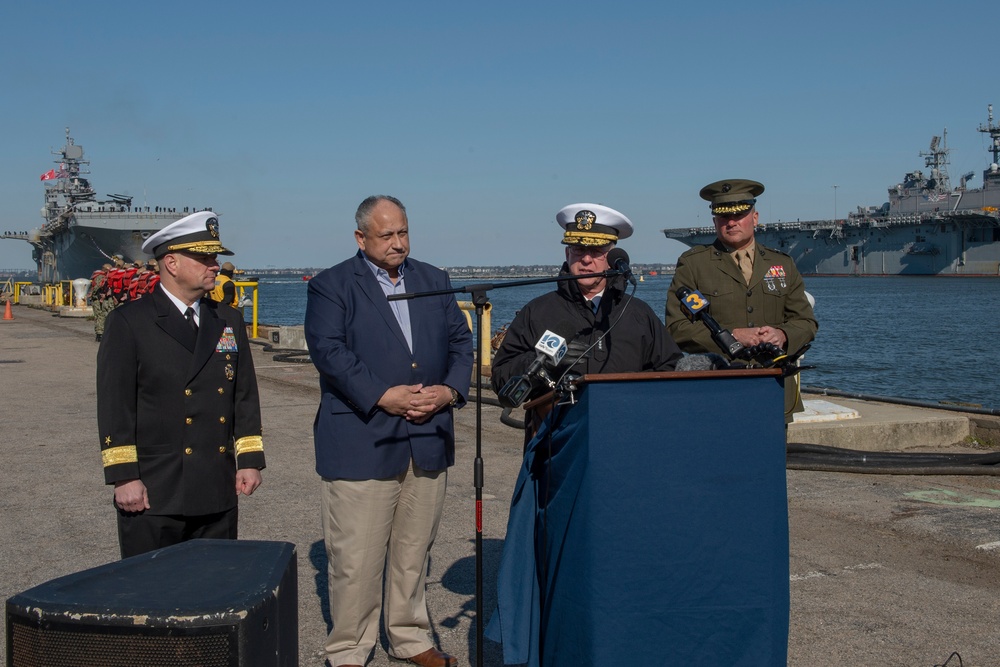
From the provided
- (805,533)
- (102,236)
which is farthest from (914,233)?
(805,533)

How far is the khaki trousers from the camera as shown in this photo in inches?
159

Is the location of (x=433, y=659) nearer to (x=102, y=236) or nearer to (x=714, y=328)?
(x=714, y=328)

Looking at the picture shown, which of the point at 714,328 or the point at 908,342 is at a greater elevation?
the point at 714,328

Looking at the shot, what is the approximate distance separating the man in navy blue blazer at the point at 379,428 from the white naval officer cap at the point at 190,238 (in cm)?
46

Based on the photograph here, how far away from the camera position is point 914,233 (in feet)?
345

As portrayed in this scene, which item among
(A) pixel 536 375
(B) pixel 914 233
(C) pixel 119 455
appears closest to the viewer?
(A) pixel 536 375

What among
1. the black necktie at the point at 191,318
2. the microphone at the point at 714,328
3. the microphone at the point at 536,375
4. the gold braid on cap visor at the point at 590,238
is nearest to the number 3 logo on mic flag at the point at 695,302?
the microphone at the point at 714,328

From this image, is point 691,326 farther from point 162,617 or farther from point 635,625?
point 162,617

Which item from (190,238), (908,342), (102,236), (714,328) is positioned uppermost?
(102,236)

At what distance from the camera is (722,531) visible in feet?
10.2

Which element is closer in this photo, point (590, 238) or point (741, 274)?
point (590, 238)

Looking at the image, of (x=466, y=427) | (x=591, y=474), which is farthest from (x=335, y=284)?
(x=466, y=427)

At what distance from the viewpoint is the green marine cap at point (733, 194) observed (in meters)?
4.68

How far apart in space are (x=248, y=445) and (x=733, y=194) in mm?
2394
